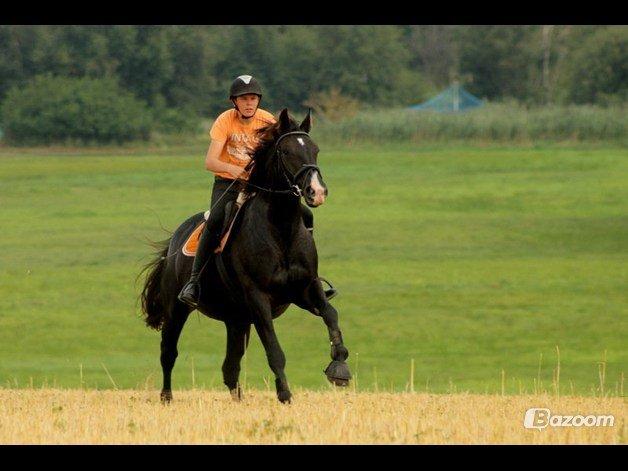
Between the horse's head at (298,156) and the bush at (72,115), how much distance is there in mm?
65640

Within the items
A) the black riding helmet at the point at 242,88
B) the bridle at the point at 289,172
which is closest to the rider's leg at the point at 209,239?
the bridle at the point at 289,172

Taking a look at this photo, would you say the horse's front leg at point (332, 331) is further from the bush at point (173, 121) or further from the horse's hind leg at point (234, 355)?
the bush at point (173, 121)

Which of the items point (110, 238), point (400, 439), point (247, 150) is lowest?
point (110, 238)

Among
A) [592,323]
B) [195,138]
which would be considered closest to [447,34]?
[195,138]

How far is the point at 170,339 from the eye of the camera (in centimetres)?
1587

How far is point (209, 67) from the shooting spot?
9250cm

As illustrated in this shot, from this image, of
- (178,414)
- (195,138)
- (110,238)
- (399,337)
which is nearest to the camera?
(178,414)

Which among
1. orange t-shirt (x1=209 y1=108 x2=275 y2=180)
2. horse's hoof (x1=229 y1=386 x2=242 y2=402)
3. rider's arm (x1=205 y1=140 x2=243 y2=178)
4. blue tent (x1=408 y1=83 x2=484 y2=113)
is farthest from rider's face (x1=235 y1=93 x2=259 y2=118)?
blue tent (x1=408 y1=83 x2=484 y2=113)

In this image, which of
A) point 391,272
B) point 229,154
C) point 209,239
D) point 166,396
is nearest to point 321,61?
point 391,272

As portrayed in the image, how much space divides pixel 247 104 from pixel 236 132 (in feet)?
0.93

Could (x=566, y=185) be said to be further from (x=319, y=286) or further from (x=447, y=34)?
(x=447, y=34)

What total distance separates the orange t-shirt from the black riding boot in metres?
0.56

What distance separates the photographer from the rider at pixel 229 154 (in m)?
14.0

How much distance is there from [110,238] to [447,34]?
72346 mm
